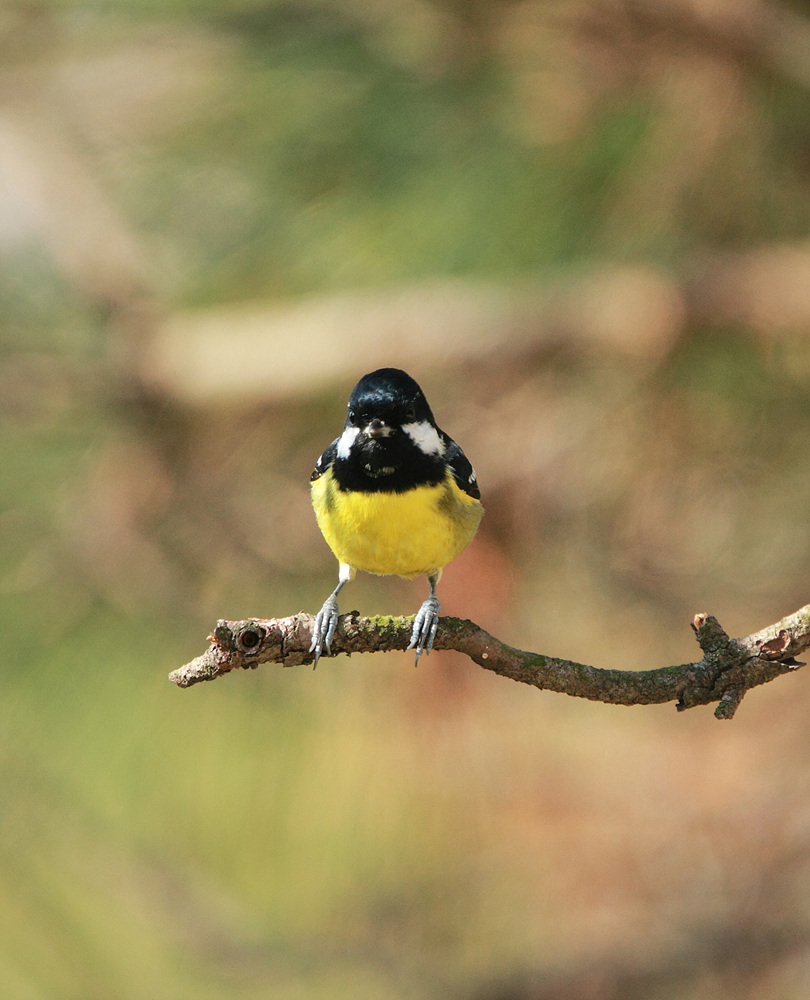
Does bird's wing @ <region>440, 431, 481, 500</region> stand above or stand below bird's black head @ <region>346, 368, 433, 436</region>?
above

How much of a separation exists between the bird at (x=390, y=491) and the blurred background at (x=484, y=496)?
84 cm

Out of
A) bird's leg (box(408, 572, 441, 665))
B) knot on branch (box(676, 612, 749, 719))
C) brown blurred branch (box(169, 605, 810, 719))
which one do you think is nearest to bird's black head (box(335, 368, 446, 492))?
bird's leg (box(408, 572, 441, 665))

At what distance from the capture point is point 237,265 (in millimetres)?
3143

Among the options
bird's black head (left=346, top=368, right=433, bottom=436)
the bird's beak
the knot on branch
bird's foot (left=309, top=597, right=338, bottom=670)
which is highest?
bird's black head (left=346, top=368, right=433, bottom=436)

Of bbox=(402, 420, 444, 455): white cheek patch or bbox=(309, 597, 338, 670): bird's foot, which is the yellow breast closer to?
bbox=(402, 420, 444, 455): white cheek patch

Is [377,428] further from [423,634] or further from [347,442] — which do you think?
[423,634]

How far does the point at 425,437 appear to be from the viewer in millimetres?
1707

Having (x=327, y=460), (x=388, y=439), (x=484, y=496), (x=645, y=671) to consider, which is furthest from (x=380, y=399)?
(x=484, y=496)

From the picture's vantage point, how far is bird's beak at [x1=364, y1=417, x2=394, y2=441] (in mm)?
1499

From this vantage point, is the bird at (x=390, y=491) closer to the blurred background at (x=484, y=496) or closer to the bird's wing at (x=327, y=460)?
the bird's wing at (x=327, y=460)

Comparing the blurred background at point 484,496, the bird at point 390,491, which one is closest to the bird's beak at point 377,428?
the bird at point 390,491

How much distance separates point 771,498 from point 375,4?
5.73ft

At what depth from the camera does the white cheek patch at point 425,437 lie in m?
1.65

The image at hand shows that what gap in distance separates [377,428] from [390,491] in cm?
14
